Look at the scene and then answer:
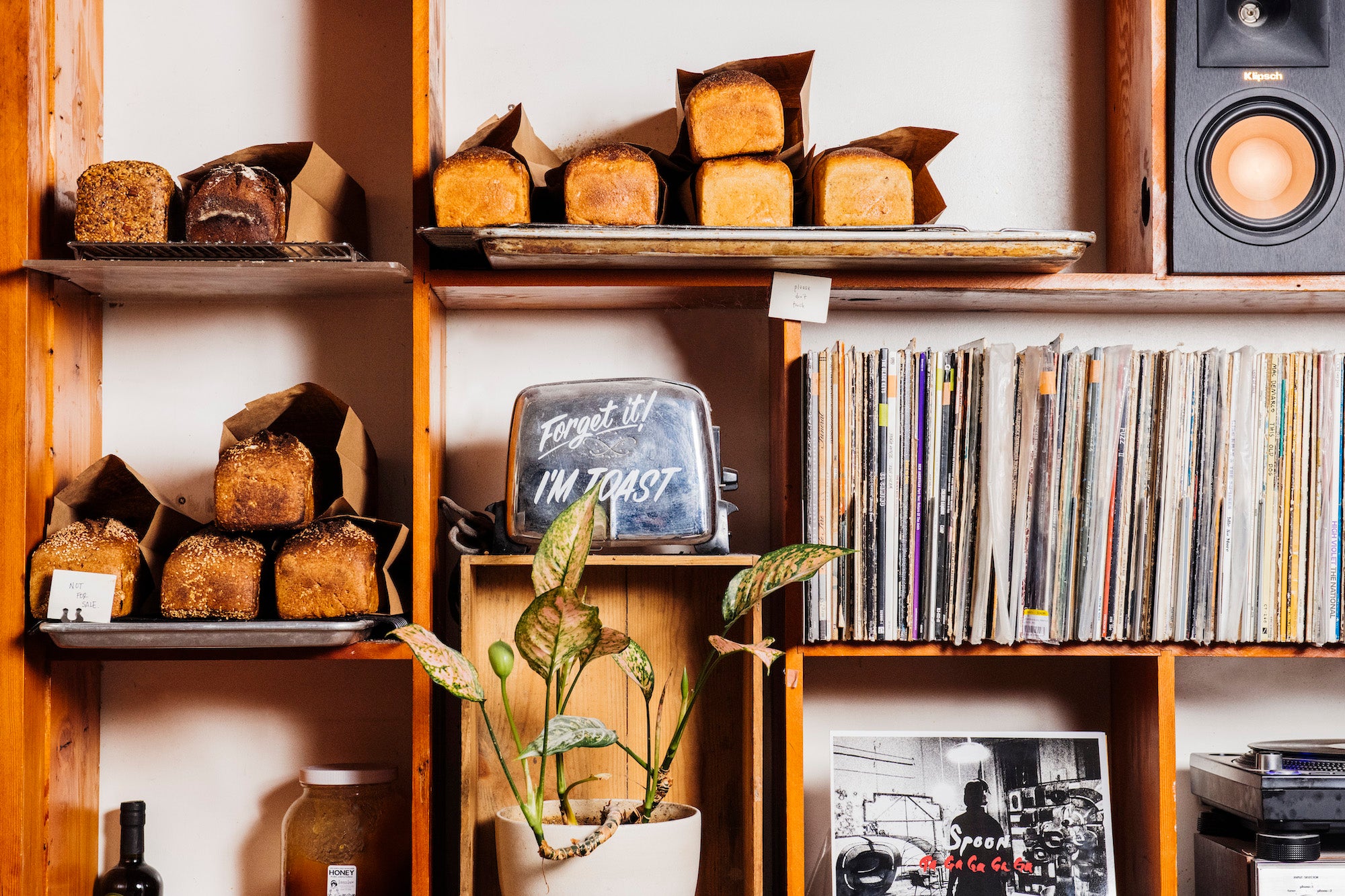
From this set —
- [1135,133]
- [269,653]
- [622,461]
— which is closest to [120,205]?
[269,653]

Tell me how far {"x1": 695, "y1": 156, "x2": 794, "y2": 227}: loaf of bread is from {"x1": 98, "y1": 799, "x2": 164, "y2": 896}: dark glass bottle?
1.18m

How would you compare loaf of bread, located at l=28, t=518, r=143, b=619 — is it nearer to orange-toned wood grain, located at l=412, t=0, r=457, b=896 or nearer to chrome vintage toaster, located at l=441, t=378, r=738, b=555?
orange-toned wood grain, located at l=412, t=0, r=457, b=896

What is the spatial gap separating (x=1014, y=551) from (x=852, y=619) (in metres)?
0.24

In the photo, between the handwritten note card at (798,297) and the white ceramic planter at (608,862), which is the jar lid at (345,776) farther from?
the handwritten note card at (798,297)

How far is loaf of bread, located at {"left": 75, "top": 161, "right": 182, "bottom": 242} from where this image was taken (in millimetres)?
1388

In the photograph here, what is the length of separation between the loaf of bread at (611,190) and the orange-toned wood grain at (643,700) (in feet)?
1.66

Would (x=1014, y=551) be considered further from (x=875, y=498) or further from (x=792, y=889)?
(x=792, y=889)

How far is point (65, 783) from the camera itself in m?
1.50

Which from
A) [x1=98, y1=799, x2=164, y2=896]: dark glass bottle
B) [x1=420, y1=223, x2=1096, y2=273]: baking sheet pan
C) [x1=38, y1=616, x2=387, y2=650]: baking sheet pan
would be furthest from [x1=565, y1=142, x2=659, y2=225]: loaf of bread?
[x1=98, y1=799, x2=164, y2=896]: dark glass bottle

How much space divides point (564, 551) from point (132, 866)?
91 centimetres

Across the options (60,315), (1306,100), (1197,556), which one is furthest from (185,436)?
(1306,100)

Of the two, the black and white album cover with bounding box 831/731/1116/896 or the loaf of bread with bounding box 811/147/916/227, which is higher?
the loaf of bread with bounding box 811/147/916/227

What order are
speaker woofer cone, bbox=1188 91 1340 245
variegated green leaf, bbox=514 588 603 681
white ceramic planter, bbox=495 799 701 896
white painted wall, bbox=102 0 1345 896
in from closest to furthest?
variegated green leaf, bbox=514 588 603 681, white ceramic planter, bbox=495 799 701 896, speaker woofer cone, bbox=1188 91 1340 245, white painted wall, bbox=102 0 1345 896

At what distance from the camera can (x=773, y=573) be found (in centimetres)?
122
